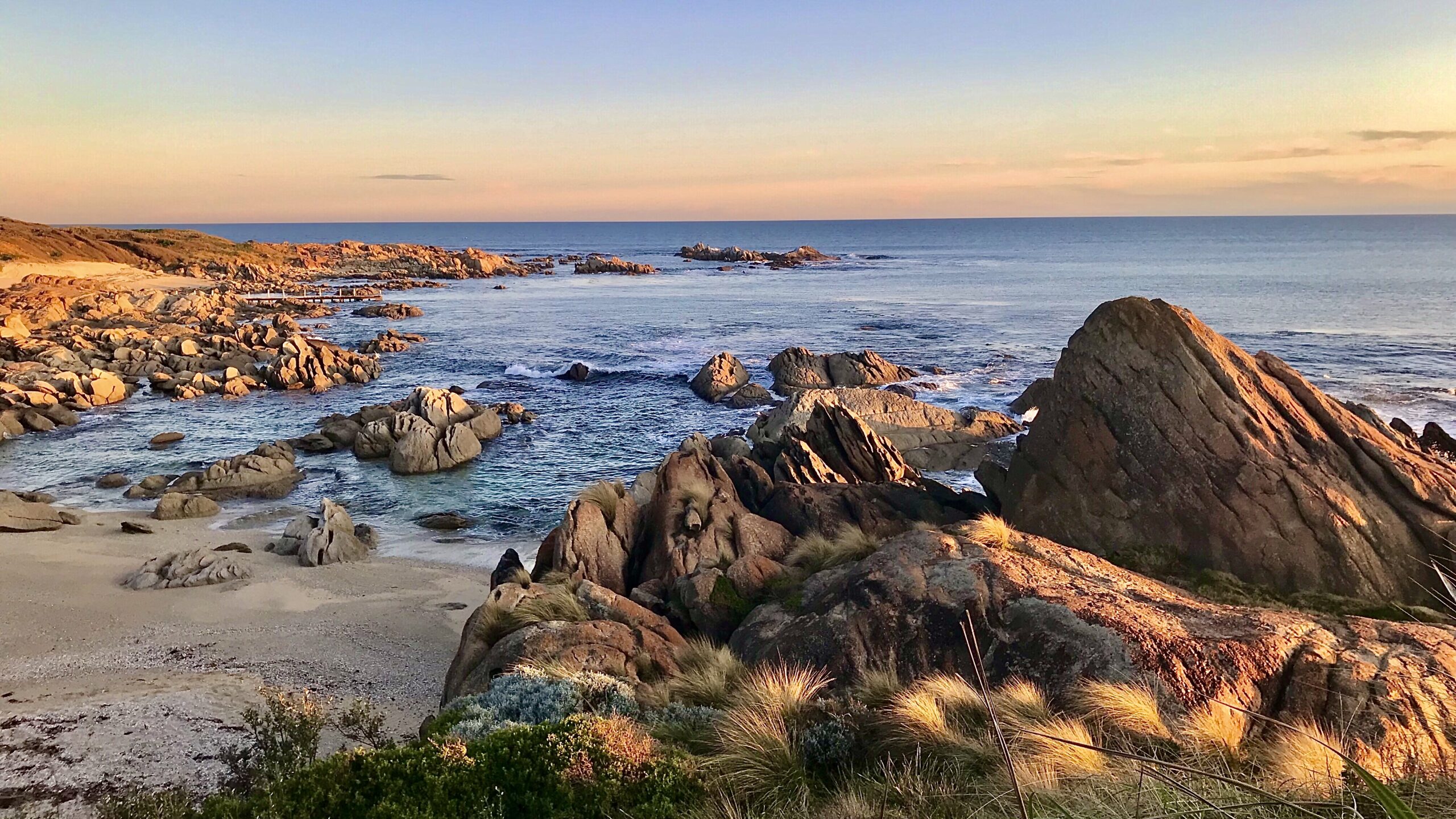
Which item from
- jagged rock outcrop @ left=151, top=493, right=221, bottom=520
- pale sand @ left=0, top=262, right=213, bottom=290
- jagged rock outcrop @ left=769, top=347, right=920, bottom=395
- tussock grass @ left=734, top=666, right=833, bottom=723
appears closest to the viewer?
tussock grass @ left=734, top=666, right=833, bottom=723

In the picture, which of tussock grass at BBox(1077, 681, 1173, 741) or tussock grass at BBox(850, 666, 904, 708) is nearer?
tussock grass at BBox(1077, 681, 1173, 741)

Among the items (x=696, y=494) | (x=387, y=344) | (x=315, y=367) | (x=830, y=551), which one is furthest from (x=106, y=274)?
(x=830, y=551)

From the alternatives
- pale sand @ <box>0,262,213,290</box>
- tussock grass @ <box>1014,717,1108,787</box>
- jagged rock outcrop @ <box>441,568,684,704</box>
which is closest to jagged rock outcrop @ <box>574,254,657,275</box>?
pale sand @ <box>0,262,213,290</box>

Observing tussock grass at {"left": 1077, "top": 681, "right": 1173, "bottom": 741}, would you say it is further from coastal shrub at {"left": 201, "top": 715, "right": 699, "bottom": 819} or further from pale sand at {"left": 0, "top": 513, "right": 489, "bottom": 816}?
pale sand at {"left": 0, "top": 513, "right": 489, "bottom": 816}

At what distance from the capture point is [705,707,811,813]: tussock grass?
689 cm

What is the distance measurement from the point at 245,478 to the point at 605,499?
1617cm

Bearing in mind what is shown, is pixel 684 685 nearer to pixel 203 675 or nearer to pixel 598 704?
pixel 598 704

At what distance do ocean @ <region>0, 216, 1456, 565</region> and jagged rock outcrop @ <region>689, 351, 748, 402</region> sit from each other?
0.80 m

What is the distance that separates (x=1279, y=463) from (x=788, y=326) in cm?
5092

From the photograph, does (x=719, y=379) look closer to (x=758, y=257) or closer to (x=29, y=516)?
(x=29, y=516)

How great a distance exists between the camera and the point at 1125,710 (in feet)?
24.6

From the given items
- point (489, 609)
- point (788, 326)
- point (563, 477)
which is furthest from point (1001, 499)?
point (788, 326)

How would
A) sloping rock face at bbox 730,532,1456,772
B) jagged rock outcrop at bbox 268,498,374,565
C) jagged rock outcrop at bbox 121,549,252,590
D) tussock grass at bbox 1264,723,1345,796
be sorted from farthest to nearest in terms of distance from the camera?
jagged rock outcrop at bbox 268,498,374,565 < jagged rock outcrop at bbox 121,549,252,590 < sloping rock face at bbox 730,532,1456,772 < tussock grass at bbox 1264,723,1345,796

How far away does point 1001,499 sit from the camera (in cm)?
1587
